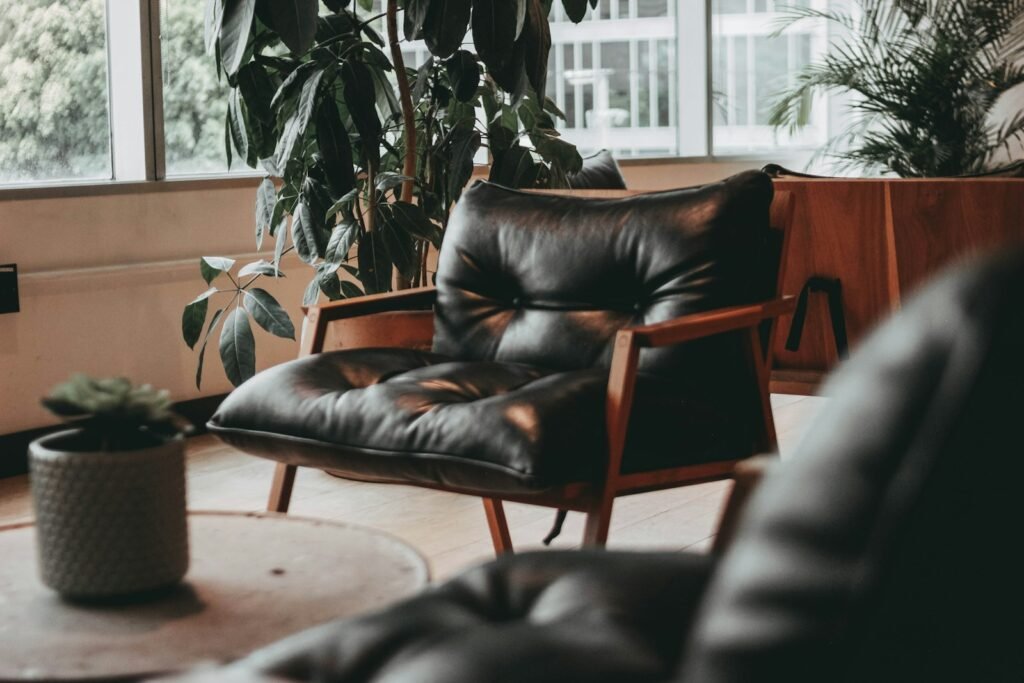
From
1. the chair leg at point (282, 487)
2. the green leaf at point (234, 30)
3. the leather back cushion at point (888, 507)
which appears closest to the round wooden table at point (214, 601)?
the leather back cushion at point (888, 507)

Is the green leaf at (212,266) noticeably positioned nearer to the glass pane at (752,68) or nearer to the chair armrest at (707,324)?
the chair armrest at (707,324)

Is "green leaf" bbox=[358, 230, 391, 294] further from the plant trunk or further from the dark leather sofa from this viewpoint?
the dark leather sofa

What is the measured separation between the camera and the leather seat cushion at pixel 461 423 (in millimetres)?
2176

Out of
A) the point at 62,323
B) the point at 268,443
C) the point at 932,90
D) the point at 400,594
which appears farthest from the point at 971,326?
the point at 932,90

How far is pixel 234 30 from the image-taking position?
3.24 meters

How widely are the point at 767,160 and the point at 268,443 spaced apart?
17.7 feet

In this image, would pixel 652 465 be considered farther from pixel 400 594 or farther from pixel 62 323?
pixel 62 323

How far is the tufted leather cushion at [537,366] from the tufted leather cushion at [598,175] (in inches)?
40.7

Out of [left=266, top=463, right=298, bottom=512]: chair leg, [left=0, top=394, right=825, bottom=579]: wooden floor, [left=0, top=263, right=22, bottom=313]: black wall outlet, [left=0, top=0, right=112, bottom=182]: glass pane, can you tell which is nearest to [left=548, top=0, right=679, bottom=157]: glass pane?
[left=0, top=0, right=112, bottom=182]: glass pane

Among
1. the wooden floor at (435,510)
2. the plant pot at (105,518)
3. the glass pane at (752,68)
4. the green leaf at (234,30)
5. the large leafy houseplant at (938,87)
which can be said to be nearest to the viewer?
the plant pot at (105,518)

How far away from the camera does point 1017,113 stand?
6.68m

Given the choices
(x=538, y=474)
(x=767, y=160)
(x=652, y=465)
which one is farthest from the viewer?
(x=767, y=160)

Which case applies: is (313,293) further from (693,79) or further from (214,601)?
(693,79)

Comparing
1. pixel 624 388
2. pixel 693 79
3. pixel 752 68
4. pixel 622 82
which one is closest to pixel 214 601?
pixel 624 388
